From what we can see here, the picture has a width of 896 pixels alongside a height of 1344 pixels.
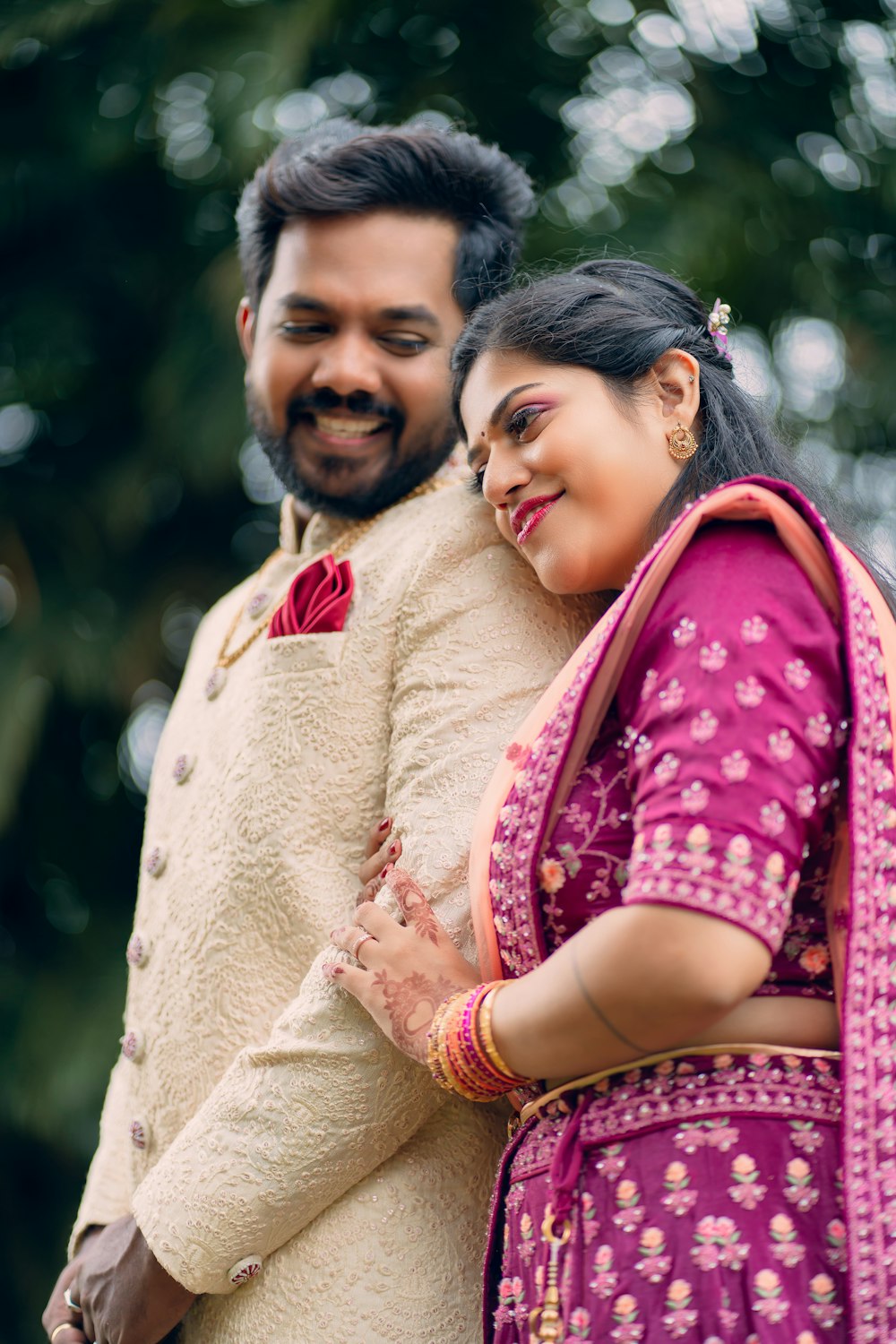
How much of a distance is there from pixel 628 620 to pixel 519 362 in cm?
49

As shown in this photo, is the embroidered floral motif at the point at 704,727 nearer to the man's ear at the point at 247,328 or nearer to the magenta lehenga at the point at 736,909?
the magenta lehenga at the point at 736,909

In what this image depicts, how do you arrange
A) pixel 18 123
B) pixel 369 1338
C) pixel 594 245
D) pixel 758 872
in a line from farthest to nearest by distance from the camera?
pixel 18 123 → pixel 594 245 → pixel 369 1338 → pixel 758 872

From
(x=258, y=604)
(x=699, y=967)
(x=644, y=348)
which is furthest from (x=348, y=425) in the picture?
(x=699, y=967)

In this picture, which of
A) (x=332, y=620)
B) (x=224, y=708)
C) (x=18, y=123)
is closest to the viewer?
(x=332, y=620)

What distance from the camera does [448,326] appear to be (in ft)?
8.15

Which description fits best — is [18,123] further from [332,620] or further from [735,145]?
[332,620]

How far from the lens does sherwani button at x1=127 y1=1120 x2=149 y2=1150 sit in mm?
2250

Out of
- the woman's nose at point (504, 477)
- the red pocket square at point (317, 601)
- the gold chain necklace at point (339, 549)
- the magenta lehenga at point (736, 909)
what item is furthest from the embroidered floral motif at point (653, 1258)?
the gold chain necklace at point (339, 549)

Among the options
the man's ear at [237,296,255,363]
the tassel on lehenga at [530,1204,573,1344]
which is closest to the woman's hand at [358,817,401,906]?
the tassel on lehenga at [530,1204,573,1344]

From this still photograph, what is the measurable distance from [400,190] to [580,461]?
84 centimetres

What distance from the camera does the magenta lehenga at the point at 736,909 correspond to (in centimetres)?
145

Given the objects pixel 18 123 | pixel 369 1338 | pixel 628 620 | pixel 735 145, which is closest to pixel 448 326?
pixel 628 620

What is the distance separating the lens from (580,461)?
1.84 meters

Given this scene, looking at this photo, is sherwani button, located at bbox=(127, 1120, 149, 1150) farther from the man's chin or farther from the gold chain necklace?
the man's chin
